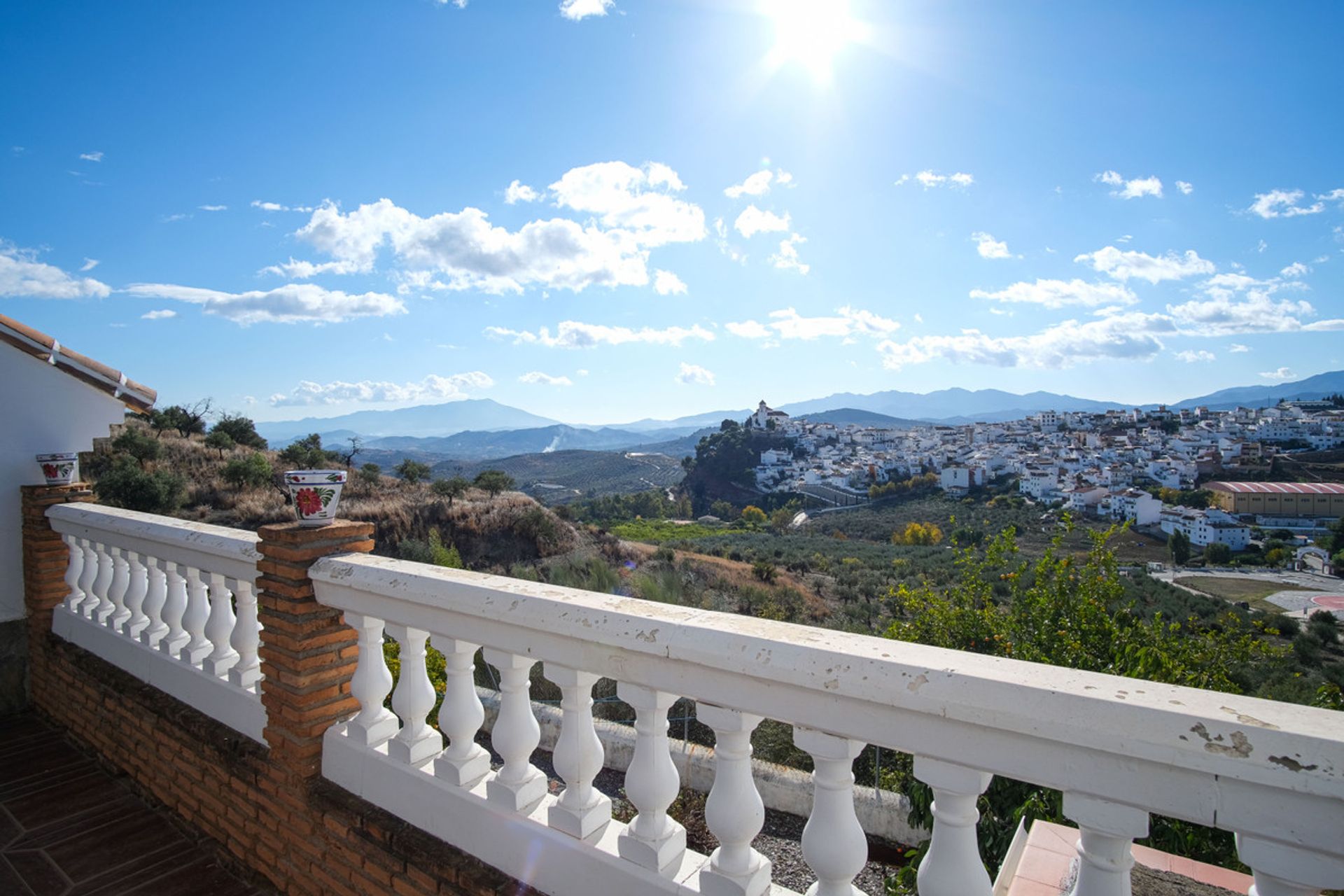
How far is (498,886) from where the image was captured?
1480 millimetres

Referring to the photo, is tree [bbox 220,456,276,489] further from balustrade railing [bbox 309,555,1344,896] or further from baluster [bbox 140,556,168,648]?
balustrade railing [bbox 309,555,1344,896]

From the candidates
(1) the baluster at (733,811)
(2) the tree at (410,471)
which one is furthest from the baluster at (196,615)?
(2) the tree at (410,471)

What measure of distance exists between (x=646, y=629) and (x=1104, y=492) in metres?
33.8

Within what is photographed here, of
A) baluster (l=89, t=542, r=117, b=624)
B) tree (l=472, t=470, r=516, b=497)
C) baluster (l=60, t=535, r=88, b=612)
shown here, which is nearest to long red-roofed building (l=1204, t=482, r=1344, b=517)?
tree (l=472, t=470, r=516, b=497)

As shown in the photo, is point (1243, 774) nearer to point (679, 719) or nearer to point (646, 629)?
point (646, 629)

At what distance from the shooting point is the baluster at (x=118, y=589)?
3.11 meters

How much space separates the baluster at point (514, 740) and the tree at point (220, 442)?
2257cm

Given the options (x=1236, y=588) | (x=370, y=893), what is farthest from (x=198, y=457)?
(x=1236, y=588)

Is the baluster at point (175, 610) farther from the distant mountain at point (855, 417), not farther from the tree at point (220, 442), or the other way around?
the distant mountain at point (855, 417)

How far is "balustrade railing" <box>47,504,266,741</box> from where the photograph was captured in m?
2.40

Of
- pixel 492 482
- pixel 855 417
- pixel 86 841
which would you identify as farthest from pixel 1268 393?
pixel 86 841

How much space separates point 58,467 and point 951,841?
4.66 metres

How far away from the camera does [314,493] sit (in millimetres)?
2061

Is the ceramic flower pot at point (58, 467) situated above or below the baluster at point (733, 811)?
above
